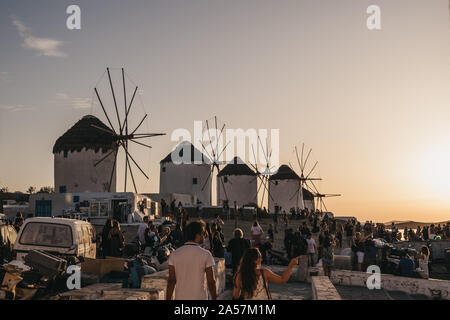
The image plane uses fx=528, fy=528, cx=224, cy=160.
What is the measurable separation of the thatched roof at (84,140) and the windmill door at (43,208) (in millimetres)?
8340

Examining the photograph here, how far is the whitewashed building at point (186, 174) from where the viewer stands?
190ft

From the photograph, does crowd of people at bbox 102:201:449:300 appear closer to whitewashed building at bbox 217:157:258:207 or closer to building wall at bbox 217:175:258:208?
building wall at bbox 217:175:258:208

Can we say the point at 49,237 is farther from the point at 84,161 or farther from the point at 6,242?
the point at 84,161

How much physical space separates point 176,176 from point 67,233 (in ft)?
153

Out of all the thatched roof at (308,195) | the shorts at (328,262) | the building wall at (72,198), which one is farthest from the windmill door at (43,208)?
the thatched roof at (308,195)

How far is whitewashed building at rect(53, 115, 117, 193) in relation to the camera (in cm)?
4234

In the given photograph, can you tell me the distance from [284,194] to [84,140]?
36803 mm

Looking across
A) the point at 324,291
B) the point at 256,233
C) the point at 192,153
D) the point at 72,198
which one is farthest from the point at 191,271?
the point at 192,153

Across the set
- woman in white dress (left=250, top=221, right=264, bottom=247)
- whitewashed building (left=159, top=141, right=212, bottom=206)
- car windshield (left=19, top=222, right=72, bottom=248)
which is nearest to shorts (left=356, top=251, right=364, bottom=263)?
woman in white dress (left=250, top=221, right=264, bottom=247)

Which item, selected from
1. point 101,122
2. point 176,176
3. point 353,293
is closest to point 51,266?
point 353,293

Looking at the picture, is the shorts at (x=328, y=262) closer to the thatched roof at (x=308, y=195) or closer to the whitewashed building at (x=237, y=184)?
the whitewashed building at (x=237, y=184)

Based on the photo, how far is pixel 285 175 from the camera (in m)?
73.7

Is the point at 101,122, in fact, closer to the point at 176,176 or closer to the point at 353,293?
the point at 176,176
